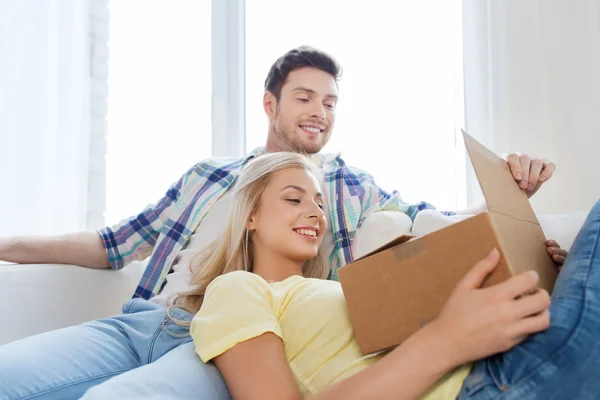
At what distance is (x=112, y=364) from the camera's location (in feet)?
3.27

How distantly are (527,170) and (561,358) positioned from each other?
53 centimetres

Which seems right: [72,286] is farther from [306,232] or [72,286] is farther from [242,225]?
[306,232]


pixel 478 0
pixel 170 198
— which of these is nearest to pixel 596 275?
pixel 170 198

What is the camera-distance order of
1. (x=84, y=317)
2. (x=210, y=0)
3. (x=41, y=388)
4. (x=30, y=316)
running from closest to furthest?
1. (x=41, y=388)
2. (x=30, y=316)
3. (x=84, y=317)
4. (x=210, y=0)

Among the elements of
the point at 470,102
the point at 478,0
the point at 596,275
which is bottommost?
the point at 596,275

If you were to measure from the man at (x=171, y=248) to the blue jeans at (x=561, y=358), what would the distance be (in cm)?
38

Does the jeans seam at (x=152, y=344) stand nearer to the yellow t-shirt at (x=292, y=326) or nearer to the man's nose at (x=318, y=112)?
the yellow t-shirt at (x=292, y=326)

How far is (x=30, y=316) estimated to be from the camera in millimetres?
1333

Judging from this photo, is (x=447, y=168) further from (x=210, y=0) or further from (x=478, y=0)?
(x=210, y=0)

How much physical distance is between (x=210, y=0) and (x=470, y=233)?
2093 millimetres

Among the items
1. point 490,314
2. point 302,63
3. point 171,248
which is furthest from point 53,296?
point 490,314

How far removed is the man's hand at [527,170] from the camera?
3.43 ft

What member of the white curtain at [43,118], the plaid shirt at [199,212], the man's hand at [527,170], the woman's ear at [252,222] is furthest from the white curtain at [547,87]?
the white curtain at [43,118]

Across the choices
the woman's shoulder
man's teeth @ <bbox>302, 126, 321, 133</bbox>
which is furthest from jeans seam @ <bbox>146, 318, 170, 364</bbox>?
man's teeth @ <bbox>302, 126, 321, 133</bbox>
